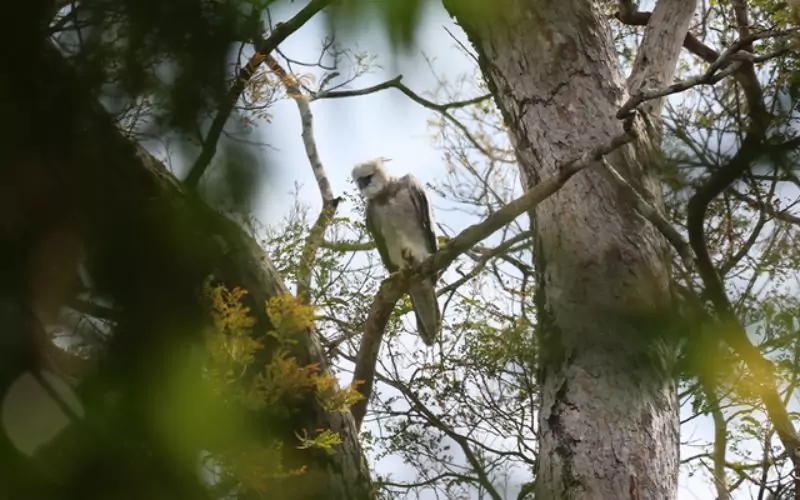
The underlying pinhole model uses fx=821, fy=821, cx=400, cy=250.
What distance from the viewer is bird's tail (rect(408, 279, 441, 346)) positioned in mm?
3189

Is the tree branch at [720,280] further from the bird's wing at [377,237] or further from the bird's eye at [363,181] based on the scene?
the bird's eye at [363,181]

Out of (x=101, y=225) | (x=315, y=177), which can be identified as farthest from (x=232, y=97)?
(x=315, y=177)

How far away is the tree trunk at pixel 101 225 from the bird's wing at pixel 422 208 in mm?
3004

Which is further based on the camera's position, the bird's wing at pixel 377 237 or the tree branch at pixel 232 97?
the bird's wing at pixel 377 237

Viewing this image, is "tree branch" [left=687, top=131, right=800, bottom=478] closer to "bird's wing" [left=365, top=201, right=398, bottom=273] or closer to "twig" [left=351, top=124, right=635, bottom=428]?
"twig" [left=351, top=124, right=635, bottom=428]

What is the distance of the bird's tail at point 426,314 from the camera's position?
3189 mm

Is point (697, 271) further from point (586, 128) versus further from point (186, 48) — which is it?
point (186, 48)

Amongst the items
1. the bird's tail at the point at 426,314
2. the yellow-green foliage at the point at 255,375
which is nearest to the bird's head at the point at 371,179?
the bird's tail at the point at 426,314

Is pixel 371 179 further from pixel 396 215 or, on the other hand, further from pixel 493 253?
pixel 493 253

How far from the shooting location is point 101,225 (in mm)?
411

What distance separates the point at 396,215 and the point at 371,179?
19 cm

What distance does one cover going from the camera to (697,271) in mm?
1564

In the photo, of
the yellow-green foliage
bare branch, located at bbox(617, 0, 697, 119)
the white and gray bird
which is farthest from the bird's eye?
the yellow-green foliage

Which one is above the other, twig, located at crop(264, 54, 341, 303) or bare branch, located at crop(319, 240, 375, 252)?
bare branch, located at crop(319, 240, 375, 252)
